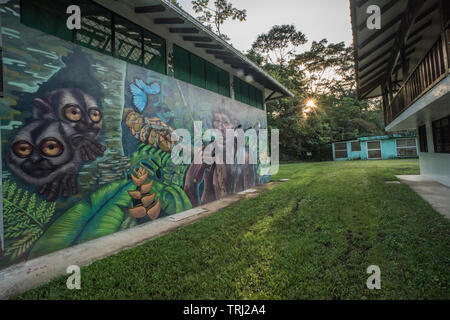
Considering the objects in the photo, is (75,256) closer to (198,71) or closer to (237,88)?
(198,71)

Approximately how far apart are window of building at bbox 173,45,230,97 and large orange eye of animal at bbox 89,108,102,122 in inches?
104

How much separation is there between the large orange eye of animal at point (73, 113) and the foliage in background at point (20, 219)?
1.39 metres

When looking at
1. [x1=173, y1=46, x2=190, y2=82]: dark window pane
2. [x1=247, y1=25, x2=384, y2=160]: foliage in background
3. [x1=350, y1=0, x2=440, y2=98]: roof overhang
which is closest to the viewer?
[x1=350, y1=0, x2=440, y2=98]: roof overhang

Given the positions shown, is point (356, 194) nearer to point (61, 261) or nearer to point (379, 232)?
point (379, 232)

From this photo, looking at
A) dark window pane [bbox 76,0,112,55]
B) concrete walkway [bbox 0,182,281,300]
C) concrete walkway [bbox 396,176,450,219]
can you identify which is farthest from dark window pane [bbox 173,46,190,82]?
concrete walkway [bbox 396,176,450,219]

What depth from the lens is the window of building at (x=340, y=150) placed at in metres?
25.6

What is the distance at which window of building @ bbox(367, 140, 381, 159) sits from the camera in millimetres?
23672

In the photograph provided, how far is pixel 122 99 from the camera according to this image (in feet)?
15.3

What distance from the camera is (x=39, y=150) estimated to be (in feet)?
11.3

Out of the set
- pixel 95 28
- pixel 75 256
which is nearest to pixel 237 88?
pixel 95 28

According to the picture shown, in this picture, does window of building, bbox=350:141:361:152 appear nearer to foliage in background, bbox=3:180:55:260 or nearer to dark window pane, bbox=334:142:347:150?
dark window pane, bbox=334:142:347:150
